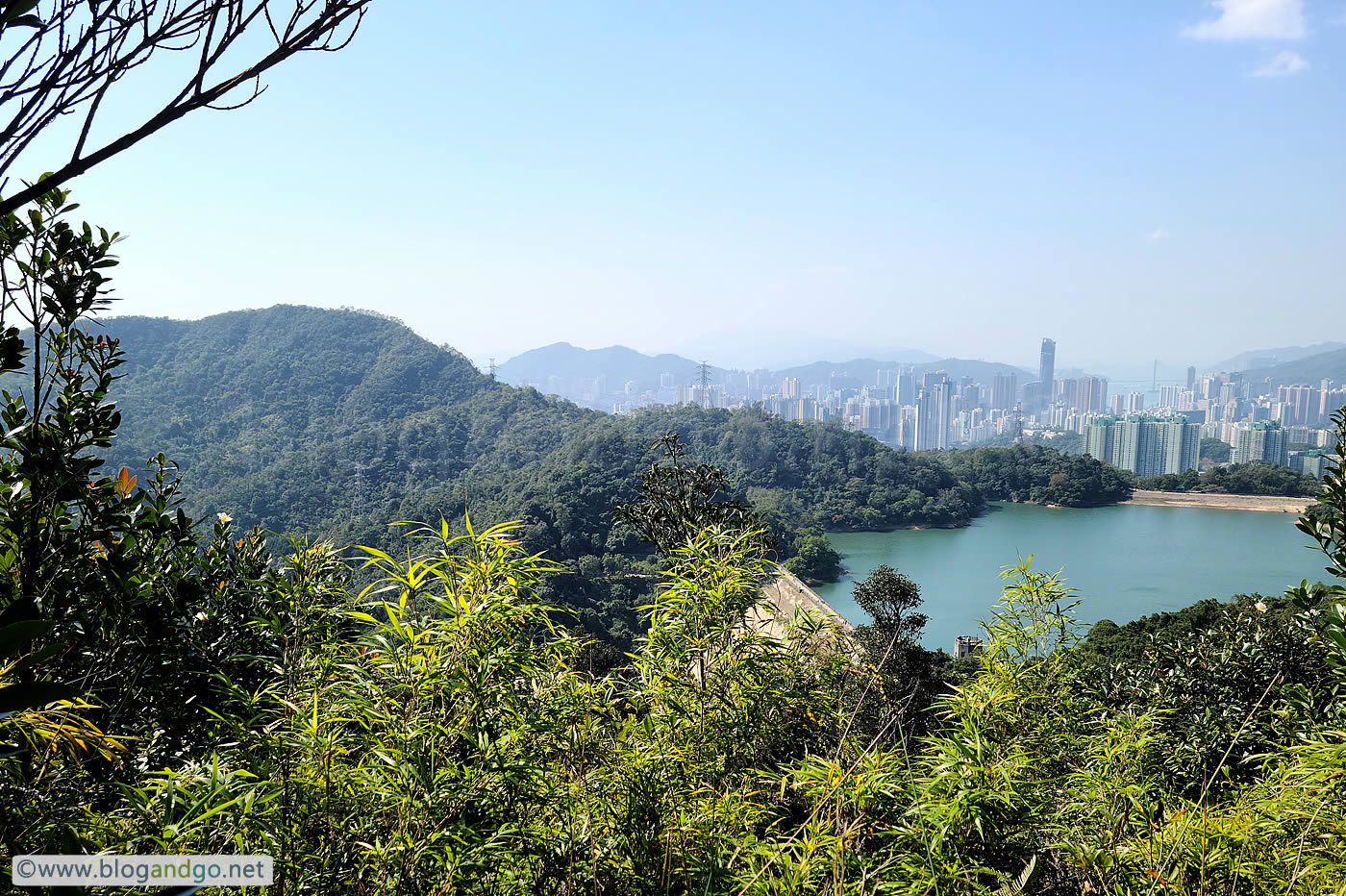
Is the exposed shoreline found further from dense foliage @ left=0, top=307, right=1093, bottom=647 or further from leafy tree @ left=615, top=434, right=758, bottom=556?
leafy tree @ left=615, top=434, right=758, bottom=556

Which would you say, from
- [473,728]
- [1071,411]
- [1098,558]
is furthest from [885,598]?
[1071,411]

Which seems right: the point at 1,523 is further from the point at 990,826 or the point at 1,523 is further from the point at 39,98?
the point at 990,826

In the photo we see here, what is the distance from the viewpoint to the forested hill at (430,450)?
67.1 feet

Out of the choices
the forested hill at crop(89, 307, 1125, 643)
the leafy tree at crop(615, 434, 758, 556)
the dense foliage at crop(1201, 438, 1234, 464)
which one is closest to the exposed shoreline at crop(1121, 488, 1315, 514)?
the forested hill at crop(89, 307, 1125, 643)

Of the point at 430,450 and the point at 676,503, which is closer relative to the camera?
the point at 676,503

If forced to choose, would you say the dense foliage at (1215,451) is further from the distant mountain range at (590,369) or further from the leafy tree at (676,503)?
the distant mountain range at (590,369)

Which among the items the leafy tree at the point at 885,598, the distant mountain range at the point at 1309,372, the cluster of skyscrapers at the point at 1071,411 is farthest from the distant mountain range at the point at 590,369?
the leafy tree at the point at 885,598

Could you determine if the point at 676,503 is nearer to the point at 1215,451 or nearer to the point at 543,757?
the point at 543,757

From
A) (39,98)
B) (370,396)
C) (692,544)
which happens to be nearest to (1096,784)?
(692,544)

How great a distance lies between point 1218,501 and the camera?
96.0ft

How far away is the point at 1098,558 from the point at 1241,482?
11111 millimetres

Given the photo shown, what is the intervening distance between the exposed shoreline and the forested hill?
3.77 m

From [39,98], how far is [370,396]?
3696cm

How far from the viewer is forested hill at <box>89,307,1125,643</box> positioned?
20438mm
